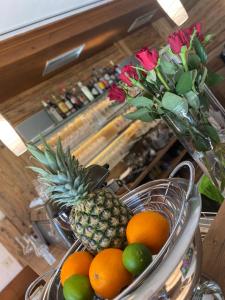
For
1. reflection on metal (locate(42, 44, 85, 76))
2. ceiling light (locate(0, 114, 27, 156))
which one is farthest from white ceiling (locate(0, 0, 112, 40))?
ceiling light (locate(0, 114, 27, 156))

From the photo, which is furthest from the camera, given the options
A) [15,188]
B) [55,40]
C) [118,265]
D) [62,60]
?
[62,60]

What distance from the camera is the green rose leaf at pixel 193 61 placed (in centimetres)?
94

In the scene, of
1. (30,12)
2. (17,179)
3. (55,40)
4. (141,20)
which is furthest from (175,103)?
(141,20)

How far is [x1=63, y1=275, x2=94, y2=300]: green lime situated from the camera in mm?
604

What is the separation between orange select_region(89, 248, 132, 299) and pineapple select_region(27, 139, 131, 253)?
11 cm

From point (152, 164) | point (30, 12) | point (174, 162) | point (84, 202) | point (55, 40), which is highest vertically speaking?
point (30, 12)

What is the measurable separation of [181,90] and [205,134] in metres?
0.14

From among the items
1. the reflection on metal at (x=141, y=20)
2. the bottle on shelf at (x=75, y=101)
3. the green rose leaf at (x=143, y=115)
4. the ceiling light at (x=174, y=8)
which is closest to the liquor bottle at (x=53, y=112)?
the bottle on shelf at (x=75, y=101)

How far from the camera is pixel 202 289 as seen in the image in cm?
63

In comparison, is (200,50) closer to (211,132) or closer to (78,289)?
(211,132)

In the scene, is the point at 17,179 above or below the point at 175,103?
above

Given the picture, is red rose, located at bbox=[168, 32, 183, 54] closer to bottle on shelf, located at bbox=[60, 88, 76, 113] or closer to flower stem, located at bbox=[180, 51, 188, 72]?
flower stem, located at bbox=[180, 51, 188, 72]

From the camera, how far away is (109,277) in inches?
22.9

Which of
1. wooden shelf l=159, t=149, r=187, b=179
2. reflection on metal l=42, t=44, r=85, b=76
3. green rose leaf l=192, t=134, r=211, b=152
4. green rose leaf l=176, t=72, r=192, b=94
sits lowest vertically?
wooden shelf l=159, t=149, r=187, b=179
